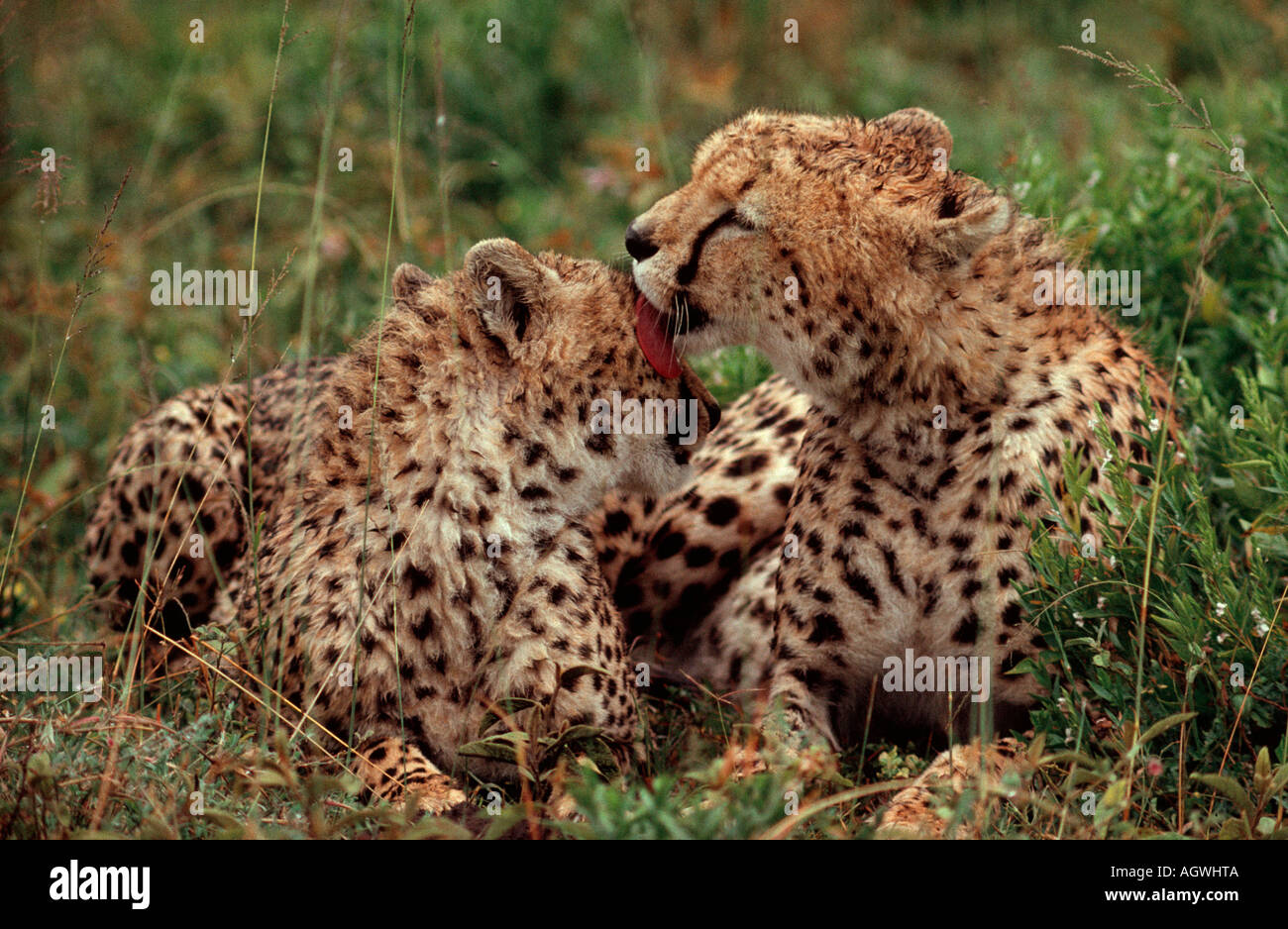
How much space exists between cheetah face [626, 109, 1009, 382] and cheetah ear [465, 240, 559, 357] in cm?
22

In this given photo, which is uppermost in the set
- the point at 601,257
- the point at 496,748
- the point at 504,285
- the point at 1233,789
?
the point at 601,257

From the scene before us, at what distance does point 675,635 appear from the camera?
3730mm

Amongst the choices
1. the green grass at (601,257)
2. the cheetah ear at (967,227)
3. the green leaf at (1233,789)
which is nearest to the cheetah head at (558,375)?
the green grass at (601,257)

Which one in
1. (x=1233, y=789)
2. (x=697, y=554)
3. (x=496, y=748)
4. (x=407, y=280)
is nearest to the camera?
(x=1233, y=789)

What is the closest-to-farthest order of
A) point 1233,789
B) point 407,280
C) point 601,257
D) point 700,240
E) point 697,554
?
point 1233,789, point 700,240, point 407,280, point 697,554, point 601,257

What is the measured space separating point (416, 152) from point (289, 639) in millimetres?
3312

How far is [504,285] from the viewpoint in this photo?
290 cm

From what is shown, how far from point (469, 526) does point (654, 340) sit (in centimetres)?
53

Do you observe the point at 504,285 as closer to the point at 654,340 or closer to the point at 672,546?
the point at 654,340

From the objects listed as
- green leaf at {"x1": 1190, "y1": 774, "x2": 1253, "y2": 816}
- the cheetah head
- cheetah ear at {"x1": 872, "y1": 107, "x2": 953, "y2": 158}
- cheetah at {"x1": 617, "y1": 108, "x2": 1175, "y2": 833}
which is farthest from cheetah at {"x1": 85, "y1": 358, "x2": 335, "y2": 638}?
green leaf at {"x1": 1190, "y1": 774, "x2": 1253, "y2": 816}

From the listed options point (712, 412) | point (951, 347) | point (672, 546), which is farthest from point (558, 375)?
point (672, 546)

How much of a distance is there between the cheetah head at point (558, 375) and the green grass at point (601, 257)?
273 mm

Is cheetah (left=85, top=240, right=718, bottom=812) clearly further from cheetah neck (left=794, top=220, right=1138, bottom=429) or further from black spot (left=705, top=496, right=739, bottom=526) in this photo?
black spot (left=705, top=496, right=739, bottom=526)

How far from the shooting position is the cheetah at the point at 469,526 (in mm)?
2852
